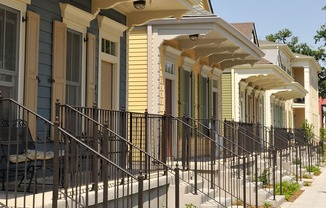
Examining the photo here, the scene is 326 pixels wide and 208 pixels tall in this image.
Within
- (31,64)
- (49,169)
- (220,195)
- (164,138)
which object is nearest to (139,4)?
(164,138)

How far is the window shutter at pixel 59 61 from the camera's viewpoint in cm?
776

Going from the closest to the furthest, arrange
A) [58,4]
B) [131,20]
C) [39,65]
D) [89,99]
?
[39,65] → [58,4] → [89,99] → [131,20]

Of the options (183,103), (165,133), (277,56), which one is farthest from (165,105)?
(277,56)

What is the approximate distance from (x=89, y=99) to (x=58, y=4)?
1.79 metres

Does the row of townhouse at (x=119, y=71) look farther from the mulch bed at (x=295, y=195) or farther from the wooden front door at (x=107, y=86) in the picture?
the mulch bed at (x=295, y=195)

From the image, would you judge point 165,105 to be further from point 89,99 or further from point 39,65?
point 39,65

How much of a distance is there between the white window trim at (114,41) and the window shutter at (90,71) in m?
0.39

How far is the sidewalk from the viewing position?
1127cm

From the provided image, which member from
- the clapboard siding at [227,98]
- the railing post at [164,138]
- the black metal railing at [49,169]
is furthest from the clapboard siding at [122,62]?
the clapboard siding at [227,98]

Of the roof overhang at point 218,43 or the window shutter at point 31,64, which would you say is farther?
the roof overhang at point 218,43

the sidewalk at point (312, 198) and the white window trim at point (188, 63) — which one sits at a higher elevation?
the white window trim at point (188, 63)

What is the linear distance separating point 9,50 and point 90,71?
2.12 meters

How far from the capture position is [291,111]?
4075cm

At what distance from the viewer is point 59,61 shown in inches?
311
